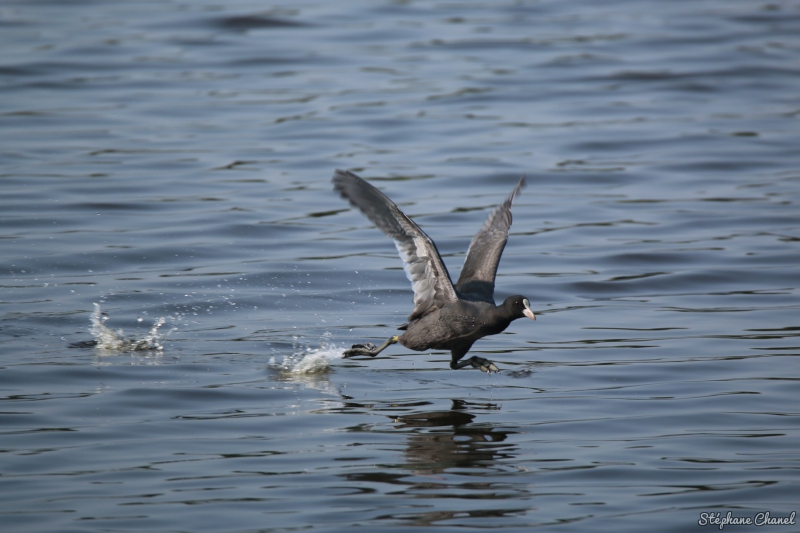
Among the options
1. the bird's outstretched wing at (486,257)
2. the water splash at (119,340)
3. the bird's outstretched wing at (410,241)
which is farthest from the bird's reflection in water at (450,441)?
the water splash at (119,340)

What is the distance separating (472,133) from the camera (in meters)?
17.5

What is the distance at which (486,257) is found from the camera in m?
8.60

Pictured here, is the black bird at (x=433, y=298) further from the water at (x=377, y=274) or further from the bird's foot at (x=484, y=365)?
the water at (x=377, y=274)

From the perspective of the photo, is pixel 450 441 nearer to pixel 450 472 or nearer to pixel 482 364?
pixel 450 472

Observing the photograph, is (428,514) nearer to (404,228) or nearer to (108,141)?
(404,228)

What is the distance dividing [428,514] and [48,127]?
12721 millimetres

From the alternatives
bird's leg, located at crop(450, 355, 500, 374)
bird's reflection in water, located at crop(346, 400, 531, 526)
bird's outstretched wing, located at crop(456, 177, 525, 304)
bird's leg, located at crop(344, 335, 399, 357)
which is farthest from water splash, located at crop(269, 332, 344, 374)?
bird's reflection in water, located at crop(346, 400, 531, 526)

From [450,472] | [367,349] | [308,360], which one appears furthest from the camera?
[308,360]

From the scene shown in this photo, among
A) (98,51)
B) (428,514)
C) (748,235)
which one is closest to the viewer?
(428,514)

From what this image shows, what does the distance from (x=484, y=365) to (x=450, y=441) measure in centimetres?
129

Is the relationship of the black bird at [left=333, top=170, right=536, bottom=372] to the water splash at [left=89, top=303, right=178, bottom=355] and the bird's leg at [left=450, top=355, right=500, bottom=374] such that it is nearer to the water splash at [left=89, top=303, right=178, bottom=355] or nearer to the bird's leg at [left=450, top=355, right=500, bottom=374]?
the bird's leg at [left=450, top=355, right=500, bottom=374]

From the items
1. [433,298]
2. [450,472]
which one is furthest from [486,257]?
[450,472]

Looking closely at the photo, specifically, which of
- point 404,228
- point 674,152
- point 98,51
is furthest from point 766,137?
point 98,51

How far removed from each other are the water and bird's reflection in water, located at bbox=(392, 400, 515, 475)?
0.11 ft
